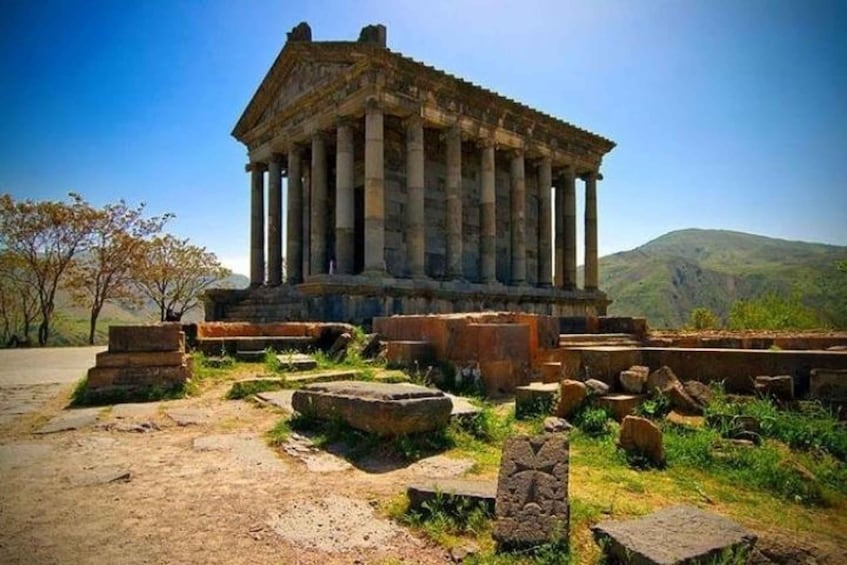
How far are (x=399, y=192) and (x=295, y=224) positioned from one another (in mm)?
4493

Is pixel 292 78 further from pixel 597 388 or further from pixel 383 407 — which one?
pixel 383 407

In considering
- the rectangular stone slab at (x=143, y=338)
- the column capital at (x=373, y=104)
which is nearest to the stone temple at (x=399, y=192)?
the column capital at (x=373, y=104)

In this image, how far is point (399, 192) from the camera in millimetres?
20219

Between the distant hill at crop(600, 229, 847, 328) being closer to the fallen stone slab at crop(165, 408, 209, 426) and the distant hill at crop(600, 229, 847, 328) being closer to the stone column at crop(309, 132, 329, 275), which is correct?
the stone column at crop(309, 132, 329, 275)

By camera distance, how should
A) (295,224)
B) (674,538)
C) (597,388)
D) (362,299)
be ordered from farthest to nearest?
(295,224), (362,299), (597,388), (674,538)

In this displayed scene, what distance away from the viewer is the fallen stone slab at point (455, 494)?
3.21 meters

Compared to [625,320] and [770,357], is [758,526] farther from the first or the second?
[625,320]

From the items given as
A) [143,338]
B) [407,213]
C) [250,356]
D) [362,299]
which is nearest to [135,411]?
[143,338]

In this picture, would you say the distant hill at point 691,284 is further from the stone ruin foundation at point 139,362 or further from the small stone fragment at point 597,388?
the stone ruin foundation at point 139,362

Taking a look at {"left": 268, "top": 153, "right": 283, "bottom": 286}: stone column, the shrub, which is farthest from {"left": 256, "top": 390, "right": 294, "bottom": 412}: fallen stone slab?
{"left": 268, "top": 153, "right": 283, "bottom": 286}: stone column

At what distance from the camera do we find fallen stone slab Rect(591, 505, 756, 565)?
8.18ft

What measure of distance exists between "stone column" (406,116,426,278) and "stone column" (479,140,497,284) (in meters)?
3.66

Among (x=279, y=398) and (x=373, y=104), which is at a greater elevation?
(x=373, y=104)

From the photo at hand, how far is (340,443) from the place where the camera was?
4824 mm
